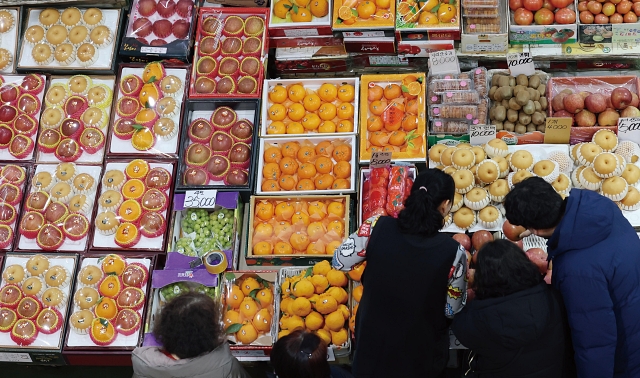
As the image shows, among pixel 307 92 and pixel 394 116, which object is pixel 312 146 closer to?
pixel 307 92

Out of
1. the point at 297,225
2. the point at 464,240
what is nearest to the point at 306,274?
the point at 297,225

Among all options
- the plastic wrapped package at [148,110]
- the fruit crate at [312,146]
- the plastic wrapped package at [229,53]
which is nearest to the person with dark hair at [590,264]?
the fruit crate at [312,146]

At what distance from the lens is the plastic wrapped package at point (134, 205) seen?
449 centimetres

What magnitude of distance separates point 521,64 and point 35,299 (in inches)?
145

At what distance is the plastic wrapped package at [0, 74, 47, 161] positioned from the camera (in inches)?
192

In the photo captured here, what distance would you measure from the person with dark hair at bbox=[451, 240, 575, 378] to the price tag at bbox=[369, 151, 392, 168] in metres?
1.65

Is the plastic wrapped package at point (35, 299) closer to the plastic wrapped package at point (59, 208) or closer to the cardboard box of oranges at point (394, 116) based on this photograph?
the plastic wrapped package at point (59, 208)

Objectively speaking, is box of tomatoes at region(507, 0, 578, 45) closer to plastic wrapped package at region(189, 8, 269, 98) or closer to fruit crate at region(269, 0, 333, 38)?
fruit crate at region(269, 0, 333, 38)

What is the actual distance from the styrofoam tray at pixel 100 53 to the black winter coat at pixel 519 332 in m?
3.49

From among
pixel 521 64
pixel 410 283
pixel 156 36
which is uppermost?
pixel 156 36

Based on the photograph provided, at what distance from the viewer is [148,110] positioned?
4.92 meters

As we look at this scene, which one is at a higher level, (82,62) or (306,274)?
(82,62)

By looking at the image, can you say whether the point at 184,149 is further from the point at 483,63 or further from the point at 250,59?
the point at 483,63

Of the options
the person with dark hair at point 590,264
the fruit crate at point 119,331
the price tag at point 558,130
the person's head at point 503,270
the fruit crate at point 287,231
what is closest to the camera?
the person's head at point 503,270
